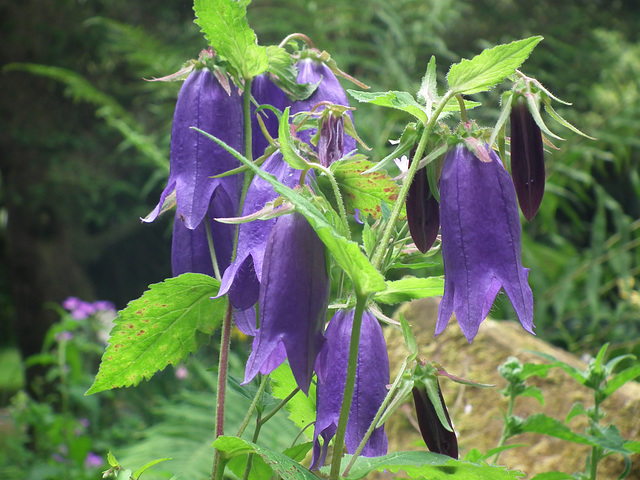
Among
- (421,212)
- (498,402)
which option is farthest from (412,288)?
(498,402)

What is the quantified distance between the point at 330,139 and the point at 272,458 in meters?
0.25

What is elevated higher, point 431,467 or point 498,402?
point 431,467

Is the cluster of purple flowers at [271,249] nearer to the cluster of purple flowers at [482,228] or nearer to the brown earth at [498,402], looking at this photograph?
the cluster of purple flowers at [482,228]

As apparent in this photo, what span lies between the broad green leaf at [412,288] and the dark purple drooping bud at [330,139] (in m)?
0.11

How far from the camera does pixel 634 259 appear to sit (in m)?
2.40

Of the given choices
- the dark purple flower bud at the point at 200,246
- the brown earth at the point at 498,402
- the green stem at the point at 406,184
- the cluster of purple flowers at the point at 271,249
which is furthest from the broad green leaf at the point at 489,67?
the brown earth at the point at 498,402

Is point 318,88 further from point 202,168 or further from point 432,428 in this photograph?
point 432,428

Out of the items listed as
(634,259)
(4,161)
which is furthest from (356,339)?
(4,161)

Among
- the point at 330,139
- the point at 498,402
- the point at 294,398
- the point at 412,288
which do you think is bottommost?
the point at 498,402

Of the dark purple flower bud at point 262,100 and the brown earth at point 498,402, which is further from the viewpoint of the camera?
the brown earth at point 498,402

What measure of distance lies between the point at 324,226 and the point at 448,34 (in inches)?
134

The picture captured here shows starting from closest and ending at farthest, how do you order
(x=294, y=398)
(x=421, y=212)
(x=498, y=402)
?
(x=421, y=212) < (x=294, y=398) < (x=498, y=402)

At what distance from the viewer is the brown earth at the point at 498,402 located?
38.2 inches

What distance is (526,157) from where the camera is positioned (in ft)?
1.48
